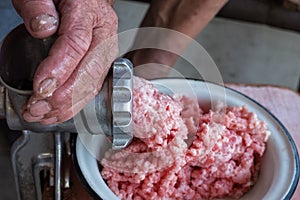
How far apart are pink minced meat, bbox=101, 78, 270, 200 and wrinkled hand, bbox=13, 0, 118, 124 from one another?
0.08 metres

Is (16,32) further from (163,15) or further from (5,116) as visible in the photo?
(163,15)

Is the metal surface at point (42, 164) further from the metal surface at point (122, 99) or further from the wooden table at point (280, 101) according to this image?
the wooden table at point (280, 101)

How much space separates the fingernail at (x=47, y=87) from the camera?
0.59 m

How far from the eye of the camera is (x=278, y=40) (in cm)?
204

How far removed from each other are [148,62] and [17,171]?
375mm

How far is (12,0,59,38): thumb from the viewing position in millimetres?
616

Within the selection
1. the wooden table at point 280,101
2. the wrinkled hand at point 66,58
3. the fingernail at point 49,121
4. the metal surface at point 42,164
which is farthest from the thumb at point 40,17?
the wooden table at point 280,101

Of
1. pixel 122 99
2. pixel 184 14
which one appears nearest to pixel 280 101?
pixel 184 14

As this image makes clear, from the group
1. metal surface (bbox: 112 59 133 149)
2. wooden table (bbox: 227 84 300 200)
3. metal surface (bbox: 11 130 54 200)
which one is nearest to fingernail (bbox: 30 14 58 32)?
metal surface (bbox: 112 59 133 149)

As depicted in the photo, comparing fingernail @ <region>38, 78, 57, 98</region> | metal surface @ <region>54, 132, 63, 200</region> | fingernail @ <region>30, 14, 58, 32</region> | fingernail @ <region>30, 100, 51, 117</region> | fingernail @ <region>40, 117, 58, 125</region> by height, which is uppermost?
fingernail @ <region>30, 14, 58, 32</region>

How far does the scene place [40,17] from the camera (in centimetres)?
62

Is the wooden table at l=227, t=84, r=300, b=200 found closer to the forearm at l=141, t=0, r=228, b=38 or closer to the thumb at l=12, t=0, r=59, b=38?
the forearm at l=141, t=0, r=228, b=38

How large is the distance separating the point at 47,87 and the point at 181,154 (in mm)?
222

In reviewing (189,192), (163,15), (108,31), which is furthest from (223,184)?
(163,15)
